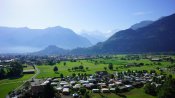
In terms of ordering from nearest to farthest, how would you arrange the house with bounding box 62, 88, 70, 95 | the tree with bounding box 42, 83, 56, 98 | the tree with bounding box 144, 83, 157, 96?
the tree with bounding box 42, 83, 56, 98, the tree with bounding box 144, 83, 157, 96, the house with bounding box 62, 88, 70, 95

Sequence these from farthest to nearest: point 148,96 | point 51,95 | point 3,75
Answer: point 3,75 → point 148,96 → point 51,95

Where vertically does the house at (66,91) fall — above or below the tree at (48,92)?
below

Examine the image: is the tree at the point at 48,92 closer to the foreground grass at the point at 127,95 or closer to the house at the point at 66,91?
the foreground grass at the point at 127,95

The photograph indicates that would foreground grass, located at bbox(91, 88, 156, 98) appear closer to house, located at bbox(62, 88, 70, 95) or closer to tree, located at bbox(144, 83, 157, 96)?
tree, located at bbox(144, 83, 157, 96)

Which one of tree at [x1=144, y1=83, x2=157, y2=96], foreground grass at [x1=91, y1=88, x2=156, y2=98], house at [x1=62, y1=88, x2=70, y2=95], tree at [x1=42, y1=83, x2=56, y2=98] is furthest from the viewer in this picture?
house at [x1=62, y1=88, x2=70, y2=95]

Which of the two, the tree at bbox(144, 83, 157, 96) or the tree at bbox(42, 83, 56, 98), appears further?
the tree at bbox(144, 83, 157, 96)

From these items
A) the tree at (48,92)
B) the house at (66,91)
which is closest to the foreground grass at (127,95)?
the house at (66,91)

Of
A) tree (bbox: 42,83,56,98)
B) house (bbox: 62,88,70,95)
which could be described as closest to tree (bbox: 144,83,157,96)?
house (bbox: 62,88,70,95)

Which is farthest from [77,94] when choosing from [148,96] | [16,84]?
[16,84]

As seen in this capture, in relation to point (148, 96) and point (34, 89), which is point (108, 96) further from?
point (34, 89)

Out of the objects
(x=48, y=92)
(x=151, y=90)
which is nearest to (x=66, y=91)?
(x=48, y=92)

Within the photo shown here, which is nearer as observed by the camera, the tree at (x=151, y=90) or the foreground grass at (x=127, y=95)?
the foreground grass at (x=127, y=95)
